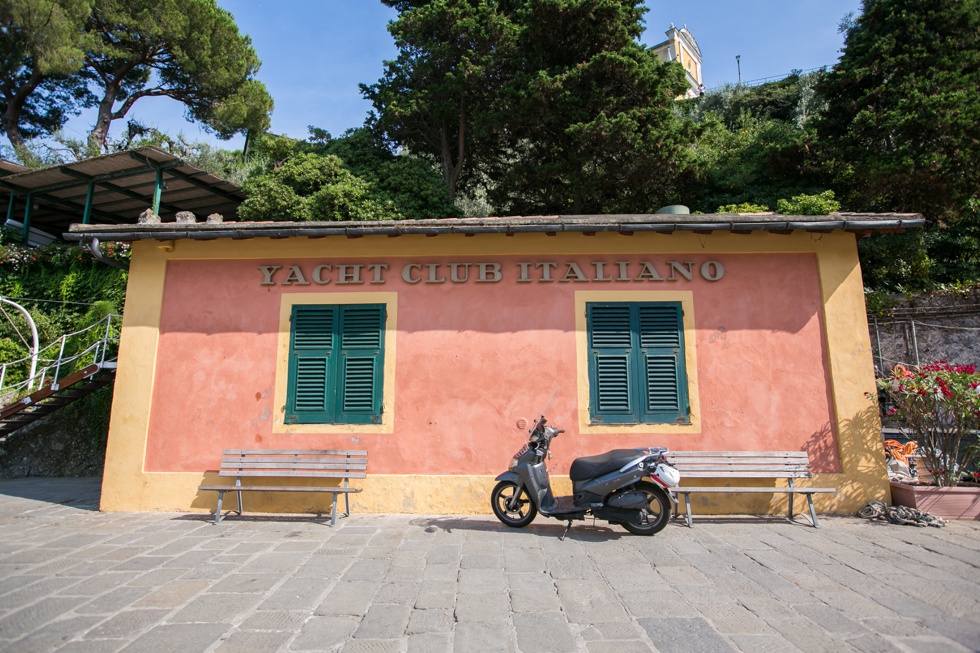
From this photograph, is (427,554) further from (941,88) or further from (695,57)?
(695,57)

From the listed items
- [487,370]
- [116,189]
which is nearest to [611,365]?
[487,370]

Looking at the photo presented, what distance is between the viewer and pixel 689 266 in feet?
22.0

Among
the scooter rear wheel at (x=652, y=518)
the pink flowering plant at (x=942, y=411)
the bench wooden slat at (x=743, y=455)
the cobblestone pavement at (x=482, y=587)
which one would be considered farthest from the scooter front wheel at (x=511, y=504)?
the pink flowering plant at (x=942, y=411)

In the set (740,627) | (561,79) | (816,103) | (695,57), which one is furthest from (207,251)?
(695,57)

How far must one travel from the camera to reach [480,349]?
21.6 feet

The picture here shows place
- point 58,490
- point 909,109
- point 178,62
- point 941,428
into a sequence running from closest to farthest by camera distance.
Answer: point 941,428, point 58,490, point 909,109, point 178,62

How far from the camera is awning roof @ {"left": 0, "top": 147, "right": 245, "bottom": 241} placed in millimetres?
13734

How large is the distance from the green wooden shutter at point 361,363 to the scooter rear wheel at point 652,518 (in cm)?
313

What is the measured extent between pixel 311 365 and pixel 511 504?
300cm

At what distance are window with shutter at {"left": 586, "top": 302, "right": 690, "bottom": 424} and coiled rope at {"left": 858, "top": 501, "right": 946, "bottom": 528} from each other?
2148 millimetres

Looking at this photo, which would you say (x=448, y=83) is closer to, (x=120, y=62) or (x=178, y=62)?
(x=178, y=62)

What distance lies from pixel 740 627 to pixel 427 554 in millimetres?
2517

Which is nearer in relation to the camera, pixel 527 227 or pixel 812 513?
pixel 812 513

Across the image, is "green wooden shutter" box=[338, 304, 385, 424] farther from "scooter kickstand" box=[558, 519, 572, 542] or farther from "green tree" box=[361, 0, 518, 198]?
"green tree" box=[361, 0, 518, 198]
